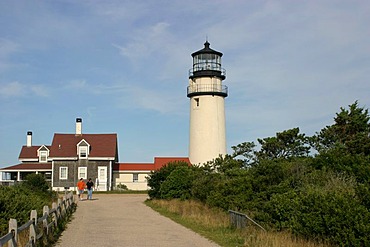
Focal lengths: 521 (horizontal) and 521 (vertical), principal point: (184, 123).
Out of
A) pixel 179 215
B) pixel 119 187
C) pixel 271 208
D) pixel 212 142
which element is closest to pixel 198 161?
pixel 212 142

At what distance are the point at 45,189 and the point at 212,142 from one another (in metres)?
15.5

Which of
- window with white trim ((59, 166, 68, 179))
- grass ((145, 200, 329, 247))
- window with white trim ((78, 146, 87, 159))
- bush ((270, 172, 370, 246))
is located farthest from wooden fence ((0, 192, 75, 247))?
window with white trim ((59, 166, 68, 179))

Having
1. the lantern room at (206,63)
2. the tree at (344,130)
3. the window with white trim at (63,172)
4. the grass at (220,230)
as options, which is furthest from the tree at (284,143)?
the window with white trim at (63,172)

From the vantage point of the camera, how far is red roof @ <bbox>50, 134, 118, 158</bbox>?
50000 millimetres

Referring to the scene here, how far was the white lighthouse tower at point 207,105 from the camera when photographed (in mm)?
42000

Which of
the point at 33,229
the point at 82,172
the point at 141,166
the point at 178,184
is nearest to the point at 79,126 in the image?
the point at 82,172

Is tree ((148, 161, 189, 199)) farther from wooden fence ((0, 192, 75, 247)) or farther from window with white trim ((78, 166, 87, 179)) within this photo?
window with white trim ((78, 166, 87, 179))

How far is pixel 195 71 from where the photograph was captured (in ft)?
139

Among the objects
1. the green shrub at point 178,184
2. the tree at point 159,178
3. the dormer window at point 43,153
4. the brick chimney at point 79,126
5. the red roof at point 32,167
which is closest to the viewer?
the green shrub at point 178,184

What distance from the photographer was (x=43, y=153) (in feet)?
175

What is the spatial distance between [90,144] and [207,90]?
1511 centimetres

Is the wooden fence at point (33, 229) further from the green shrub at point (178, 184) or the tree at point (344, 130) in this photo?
the tree at point (344, 130)

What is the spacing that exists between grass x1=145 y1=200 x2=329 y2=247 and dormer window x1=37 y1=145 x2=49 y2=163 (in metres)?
29.5

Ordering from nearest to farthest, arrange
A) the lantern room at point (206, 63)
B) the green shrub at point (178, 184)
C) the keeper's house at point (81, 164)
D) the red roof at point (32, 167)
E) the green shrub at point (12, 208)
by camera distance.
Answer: the green shrub at point (12, 208), the green shrub at point (178, 184), the lantern room at point (206, 63), the keeper's house at point (81, 164), the red roof at point (32, 167)
